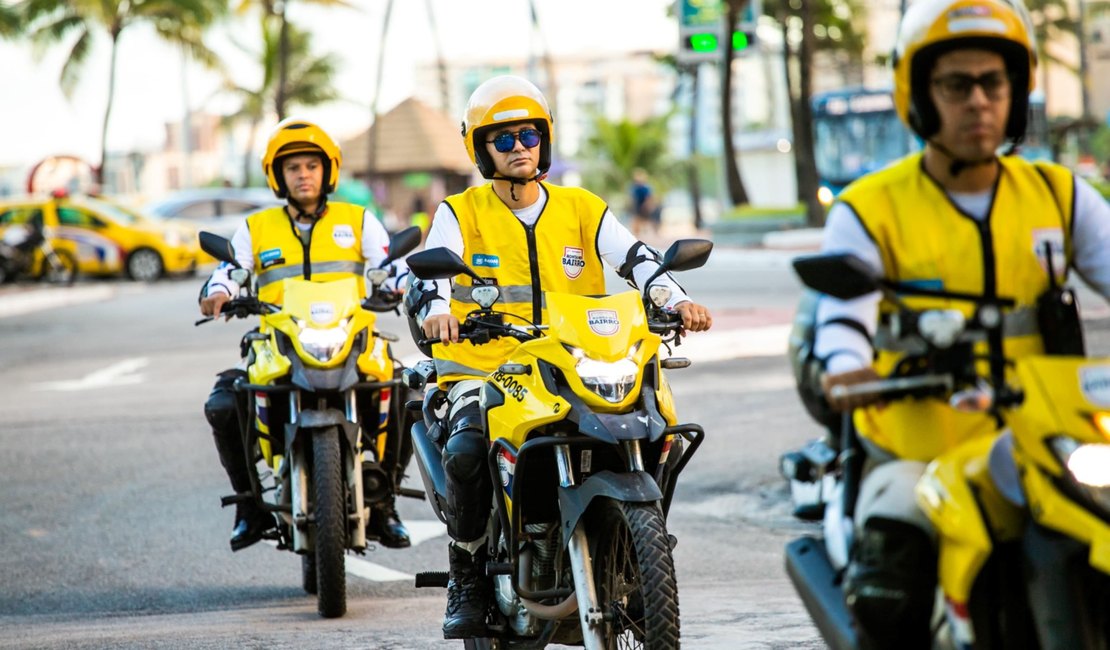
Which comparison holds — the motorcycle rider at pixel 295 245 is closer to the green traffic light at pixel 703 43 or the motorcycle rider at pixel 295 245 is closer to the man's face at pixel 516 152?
the man's face at pixel 516 152

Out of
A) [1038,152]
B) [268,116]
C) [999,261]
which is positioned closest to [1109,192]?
[1038,152]

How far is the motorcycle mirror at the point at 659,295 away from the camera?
5379 mm

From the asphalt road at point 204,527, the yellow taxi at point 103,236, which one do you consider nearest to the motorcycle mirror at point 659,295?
the asphalt road at point 204,527

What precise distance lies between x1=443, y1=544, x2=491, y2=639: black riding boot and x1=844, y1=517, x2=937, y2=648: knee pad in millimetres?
2195

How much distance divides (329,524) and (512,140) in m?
1.94

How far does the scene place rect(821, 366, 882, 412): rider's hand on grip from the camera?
344cm

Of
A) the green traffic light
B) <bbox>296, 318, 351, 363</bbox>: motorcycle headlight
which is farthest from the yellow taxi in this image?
Result: <bbox>296, 318, 351, 363</bbox>: motorcycle headlight

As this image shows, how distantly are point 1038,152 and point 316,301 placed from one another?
38.3m

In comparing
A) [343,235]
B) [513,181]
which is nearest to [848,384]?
[513,181]

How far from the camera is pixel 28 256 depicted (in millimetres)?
33344

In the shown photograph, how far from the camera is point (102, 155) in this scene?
55.7 meters

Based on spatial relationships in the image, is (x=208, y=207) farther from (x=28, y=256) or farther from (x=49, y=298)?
(x=49, y=298)

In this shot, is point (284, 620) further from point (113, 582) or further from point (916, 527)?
point (916, 527)

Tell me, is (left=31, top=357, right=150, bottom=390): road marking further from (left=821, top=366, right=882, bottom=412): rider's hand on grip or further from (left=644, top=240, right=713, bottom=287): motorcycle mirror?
(left=821, top=366, right=882, bottom=412): rider's hand on grip
